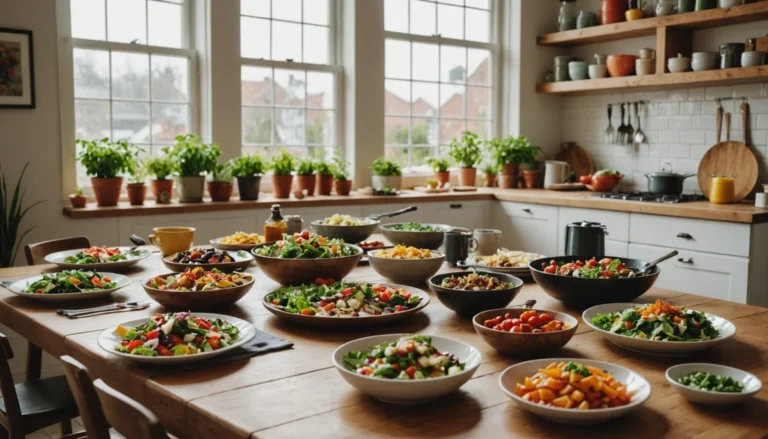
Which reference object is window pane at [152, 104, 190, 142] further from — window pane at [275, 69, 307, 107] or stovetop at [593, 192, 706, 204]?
stovetop at [593, 192, 706, 204]

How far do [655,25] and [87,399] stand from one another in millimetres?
4922

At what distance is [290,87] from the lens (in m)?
5.45

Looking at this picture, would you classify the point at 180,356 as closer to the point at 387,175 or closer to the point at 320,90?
the point at 387,175

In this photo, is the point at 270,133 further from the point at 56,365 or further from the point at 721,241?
the point at 721,241

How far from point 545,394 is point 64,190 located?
151 inches

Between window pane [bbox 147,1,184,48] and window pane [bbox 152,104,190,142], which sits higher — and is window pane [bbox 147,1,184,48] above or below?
above

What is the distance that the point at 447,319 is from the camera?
6.93ft

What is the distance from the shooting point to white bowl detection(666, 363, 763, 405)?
1388 millimetres

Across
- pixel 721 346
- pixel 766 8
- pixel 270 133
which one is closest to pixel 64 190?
pixel 270 133

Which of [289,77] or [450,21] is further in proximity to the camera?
[450,21]

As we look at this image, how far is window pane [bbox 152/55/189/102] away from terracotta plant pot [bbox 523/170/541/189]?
2.78 metres

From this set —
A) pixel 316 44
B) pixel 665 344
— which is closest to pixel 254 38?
pixel 316 44

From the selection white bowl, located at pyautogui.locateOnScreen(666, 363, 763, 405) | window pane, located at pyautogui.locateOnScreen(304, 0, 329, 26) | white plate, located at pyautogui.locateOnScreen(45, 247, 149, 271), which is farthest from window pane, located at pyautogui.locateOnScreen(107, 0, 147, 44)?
white bowl, located at pyautogui.locateOnScreen(666, 363, 763, 405)

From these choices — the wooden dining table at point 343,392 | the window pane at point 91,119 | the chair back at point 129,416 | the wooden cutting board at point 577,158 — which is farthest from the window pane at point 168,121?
the chair back at point 129,416
